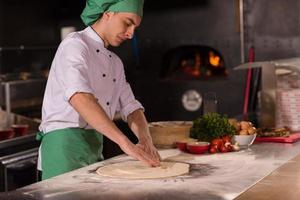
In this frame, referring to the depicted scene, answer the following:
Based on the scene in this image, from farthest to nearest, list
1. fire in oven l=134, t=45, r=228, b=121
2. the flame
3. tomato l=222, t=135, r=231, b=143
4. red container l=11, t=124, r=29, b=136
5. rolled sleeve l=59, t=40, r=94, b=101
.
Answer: the flame, fire in oven l=134, t=45, r=228, b=121, red container l=11, t=124, r=29, b=136, tomato l=222, t=135, r=231, b=143, rolled sleeve l=59, t=40, r=94, b=101

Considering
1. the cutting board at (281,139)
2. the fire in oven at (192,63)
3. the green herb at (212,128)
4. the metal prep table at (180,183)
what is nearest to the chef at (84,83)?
the metal prep table at (180,183)

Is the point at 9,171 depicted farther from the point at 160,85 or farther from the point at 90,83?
the point at 160,85

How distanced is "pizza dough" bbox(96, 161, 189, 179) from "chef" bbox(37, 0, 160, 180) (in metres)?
0.07

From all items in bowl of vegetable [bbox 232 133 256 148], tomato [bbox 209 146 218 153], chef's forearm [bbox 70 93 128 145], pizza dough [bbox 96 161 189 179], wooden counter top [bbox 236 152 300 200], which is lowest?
wooden counter top [bbox 236 152 300 200]

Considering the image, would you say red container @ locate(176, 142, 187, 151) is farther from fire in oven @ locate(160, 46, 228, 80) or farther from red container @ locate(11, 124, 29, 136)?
fire in oven @ locate(160, 46, 228, 80)

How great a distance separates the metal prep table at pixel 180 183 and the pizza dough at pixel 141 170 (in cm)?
3

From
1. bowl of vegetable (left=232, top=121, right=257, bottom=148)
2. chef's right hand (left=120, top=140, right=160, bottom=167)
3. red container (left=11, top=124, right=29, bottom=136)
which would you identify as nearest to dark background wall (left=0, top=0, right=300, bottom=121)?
red container (left=11, top=124, right=29, bottom=136)

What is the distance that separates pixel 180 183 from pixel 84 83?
59 centimetres

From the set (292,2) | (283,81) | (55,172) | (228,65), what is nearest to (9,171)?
(55,172)

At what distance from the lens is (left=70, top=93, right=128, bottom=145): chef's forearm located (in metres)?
2.11

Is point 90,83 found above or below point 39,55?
below

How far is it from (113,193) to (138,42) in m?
3.77

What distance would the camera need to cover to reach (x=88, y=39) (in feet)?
8.07

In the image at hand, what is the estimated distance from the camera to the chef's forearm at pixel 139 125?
2488 millimetres
